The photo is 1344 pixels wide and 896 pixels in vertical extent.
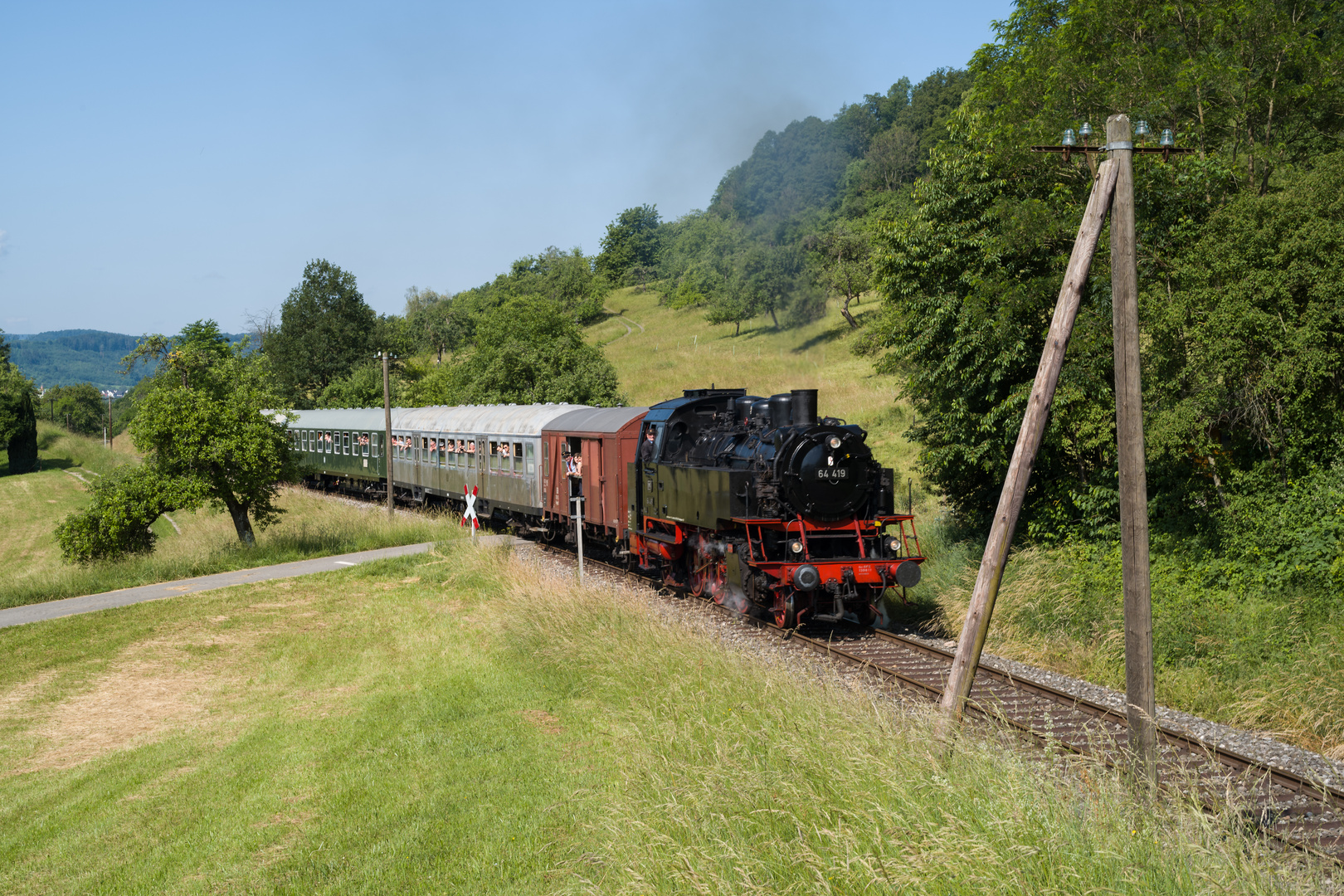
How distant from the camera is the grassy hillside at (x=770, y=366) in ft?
119

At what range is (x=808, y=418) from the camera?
1386cm

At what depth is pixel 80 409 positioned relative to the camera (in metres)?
120

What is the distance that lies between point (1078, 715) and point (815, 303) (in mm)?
59967

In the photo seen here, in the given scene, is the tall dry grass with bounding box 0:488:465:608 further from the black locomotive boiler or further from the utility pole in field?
the utility pole in field

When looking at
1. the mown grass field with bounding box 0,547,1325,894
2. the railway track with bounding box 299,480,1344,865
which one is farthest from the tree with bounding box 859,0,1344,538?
the mown grass field with bounding box 0,547,1325,894

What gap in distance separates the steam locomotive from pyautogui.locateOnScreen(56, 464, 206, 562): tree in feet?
26.5

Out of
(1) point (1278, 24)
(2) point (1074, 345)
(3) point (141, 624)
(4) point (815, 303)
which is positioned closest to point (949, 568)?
(2) point (1074, 345)

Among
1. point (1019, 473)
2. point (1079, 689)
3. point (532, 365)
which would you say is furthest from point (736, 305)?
point (1019, 473)

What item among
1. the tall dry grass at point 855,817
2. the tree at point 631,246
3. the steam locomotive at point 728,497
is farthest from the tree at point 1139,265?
the tree at point 631,246

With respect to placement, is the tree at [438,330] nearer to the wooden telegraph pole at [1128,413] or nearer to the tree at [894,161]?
the tree at [894,161]

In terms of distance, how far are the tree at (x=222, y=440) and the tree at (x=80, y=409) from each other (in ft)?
347

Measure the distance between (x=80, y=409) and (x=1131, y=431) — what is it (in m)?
137

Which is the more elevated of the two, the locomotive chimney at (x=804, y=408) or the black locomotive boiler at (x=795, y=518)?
the locomotive chimney at (x=804, y=408)

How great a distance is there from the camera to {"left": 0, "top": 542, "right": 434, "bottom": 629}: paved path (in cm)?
1900
